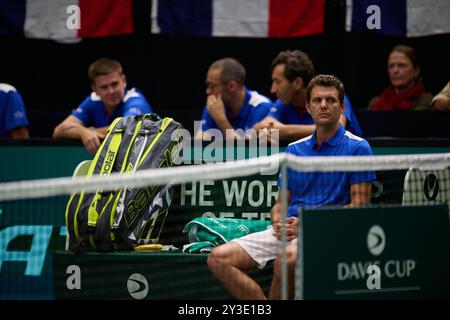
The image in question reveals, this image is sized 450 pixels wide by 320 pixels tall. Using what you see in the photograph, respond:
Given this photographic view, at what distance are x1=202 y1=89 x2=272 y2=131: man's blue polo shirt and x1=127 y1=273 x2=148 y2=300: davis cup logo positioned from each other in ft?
6.36

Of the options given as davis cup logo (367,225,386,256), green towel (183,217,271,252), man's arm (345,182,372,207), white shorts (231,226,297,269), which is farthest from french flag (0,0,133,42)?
davis cup logo (367,225,386,256)

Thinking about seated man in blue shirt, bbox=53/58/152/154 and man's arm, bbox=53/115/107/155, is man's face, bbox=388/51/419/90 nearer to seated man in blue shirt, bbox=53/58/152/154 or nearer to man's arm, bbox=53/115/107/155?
seated man in blue shirt, bbox=53/58/152/154

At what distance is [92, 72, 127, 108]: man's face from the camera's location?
24.5 feet

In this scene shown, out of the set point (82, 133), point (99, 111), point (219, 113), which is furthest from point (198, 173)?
point (99, 111)

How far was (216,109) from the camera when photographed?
7363 mm

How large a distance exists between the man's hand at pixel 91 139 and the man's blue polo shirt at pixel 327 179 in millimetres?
1688

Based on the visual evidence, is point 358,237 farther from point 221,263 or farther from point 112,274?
point 112,274

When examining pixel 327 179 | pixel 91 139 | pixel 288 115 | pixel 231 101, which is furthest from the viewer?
pixel 231 101

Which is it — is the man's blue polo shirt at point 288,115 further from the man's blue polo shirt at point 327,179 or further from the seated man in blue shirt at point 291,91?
the man's blue polo shirt at point 327,179

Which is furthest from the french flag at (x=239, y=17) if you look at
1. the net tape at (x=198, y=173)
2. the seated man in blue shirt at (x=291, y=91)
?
the net tape at (x=198, y=173)

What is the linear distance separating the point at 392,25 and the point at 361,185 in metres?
2.53

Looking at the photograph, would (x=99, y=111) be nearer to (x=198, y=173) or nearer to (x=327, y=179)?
(x=327, y=179)

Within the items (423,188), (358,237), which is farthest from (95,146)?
(358,237)

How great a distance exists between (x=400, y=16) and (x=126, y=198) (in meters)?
2.80
